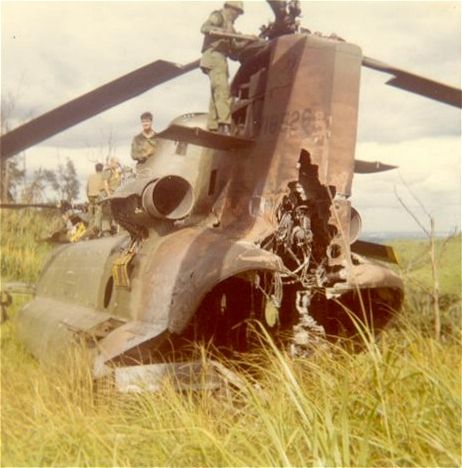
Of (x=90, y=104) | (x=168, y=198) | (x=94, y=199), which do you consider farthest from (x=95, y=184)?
(x=90, y=104)

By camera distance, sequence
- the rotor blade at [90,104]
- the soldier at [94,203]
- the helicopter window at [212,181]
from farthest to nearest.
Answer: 1. the soldier at [94,203]
2. the helicopter window at [212,181]
3. the rotor blade at [90,104]

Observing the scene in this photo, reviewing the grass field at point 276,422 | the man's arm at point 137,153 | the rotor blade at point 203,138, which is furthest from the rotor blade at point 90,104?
the man's arm at point 137,153

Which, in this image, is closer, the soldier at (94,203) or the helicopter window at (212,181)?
the helicopter window at (212,181)

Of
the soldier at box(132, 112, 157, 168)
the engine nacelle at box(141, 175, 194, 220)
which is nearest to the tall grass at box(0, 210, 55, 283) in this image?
the soldier at box(132, 112, 157, 168)

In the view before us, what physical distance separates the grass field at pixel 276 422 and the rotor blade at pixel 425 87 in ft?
7.33

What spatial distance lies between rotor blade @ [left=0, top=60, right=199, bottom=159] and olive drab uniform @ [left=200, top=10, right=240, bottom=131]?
484mm

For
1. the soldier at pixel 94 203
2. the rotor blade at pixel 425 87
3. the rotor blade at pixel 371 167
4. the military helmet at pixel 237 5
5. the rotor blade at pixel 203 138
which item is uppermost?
the military helmet at pixel 237 5

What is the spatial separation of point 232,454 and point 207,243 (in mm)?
2481

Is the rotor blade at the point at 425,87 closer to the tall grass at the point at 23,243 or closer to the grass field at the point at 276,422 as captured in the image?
the grass field at the point at 276,422

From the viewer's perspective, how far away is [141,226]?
6504mm

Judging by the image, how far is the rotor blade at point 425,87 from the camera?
5.64 m

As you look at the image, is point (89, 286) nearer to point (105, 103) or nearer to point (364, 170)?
point (105, 103)

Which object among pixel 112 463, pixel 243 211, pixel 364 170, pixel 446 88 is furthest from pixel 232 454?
pixel 364 170

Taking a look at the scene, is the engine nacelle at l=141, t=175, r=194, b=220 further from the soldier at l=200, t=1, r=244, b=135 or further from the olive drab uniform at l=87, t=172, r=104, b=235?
the olive drab uniform at l=87, t=172, r=104, b=235
